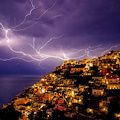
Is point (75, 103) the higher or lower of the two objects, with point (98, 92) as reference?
lower

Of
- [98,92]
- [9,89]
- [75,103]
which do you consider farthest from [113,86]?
[9,89]

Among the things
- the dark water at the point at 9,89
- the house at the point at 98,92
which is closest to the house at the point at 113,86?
the house at the point at 98,92

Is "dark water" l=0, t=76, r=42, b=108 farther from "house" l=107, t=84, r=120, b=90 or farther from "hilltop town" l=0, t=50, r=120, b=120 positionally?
"house" l=107, t=84, r=120, b=90

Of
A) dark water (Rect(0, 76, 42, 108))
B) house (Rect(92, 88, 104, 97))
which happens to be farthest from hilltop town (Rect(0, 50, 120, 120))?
dark water (Rect(0, 76, 42, 108))

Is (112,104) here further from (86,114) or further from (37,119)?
(37,119)

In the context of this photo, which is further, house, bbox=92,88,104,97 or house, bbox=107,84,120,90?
house, bbox=107,84,120,90

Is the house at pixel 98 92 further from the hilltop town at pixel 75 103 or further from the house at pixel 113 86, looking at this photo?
the house at pixel 113 86

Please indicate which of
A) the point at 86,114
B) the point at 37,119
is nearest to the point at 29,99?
the point at 37,119

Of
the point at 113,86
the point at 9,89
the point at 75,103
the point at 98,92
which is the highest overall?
the point at 113,86

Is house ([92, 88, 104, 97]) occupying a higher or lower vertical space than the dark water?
higher

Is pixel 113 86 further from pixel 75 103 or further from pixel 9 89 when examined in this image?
pixel 9 89

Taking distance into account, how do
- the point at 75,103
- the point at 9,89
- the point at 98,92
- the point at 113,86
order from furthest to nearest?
the point at 9,89 → the point at 113,86 → the point at 98,92 → the point at 75,103
